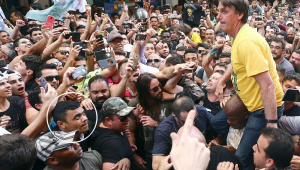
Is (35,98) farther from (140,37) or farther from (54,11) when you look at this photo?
(54,11)

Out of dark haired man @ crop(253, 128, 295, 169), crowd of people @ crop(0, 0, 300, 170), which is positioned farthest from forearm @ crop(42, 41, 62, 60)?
dark haired man @ crop(253, 128, 295, 169)

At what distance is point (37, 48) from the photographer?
4.67 meters

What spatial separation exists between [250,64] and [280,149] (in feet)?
2.19

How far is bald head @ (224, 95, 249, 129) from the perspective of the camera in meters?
2.44

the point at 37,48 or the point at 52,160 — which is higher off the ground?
the point at 37,48

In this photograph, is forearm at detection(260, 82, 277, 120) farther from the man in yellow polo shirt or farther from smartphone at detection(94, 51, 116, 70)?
smartphone at detection(94, 51, 116, 70)

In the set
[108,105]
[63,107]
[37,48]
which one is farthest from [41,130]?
[37,48]

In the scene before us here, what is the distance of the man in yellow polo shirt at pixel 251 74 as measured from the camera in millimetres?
2053

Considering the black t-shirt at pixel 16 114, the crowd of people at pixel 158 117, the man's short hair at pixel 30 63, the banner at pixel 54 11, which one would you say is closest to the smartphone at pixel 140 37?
the crowd of people at pixel 158 117

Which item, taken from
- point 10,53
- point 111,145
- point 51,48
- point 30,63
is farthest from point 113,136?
point 10,53

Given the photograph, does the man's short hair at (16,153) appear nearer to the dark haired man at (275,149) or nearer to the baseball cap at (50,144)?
the baseball cap at (50,144)

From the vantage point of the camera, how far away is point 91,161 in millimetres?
2326

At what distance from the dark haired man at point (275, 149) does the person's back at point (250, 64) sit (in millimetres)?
297

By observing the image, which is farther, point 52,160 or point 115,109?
point 115,109
